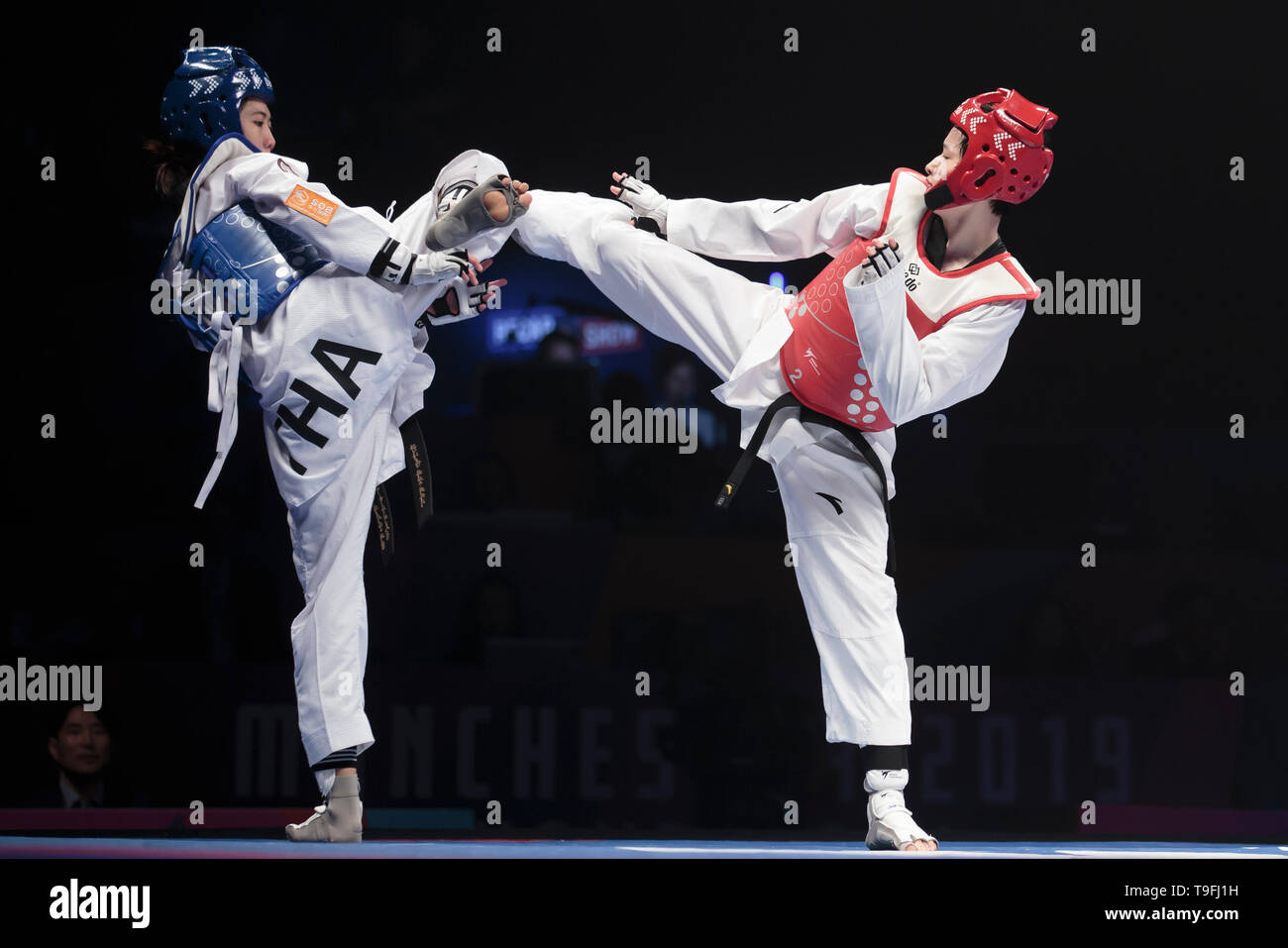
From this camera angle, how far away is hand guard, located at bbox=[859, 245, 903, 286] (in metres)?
3.52

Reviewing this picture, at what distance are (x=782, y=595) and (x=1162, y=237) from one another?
6.30ft

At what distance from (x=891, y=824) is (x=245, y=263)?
2349mm

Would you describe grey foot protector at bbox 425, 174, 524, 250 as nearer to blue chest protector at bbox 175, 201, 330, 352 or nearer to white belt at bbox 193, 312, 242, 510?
blue chest protector at bbox 175, 201, 330, 352

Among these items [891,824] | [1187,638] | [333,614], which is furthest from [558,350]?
[1187,638]

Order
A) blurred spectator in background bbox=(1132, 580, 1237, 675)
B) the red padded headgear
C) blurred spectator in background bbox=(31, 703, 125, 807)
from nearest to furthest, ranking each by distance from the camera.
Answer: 1. the red padded headgear
2. blurred spectator in background bbox=(31, 703, 125, 807)
3. blurred spectator in background bbox=(1132, 580, 1237, 675)

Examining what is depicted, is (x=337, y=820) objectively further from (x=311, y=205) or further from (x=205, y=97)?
(x=205, y=97)

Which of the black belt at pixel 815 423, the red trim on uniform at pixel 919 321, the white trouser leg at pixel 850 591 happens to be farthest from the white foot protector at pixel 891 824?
the red trim on uniform at pixel 919 321

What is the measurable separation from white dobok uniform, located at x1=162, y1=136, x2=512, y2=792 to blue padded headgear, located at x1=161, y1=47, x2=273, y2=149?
Result: 0.29 ft

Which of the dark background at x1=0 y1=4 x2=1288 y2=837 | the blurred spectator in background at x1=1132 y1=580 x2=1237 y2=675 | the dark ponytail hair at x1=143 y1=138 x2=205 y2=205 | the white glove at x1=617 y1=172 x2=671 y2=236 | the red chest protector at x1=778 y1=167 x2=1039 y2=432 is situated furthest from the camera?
the blurred spectator in background at x1=1132 y1=580 x2=1237 y2=675

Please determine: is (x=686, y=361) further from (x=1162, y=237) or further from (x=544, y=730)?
(x=1162, y=237)

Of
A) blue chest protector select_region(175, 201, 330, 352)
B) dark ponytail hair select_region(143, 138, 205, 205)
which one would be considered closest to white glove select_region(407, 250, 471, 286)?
blue chest protector select_region(175, 201, 330, 352)

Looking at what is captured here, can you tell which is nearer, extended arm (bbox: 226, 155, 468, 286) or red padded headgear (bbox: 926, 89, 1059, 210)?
red padded headgear (bbox: 926, 89, 1059, 210)

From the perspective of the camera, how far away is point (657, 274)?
415 centimetres

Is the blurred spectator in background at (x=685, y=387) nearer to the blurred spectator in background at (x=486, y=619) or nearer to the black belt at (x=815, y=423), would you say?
the blurred spectator in background at (x=486, y=619)
